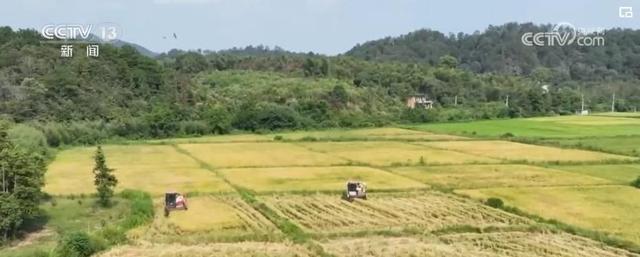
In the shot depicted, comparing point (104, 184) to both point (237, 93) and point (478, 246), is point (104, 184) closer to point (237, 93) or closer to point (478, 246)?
point (478, 246)

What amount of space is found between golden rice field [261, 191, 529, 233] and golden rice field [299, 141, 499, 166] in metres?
11.3

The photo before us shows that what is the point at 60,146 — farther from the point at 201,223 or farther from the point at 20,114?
the point at 201,223

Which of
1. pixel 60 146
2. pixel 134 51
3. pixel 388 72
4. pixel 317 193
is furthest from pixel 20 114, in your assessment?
pixel 388 72

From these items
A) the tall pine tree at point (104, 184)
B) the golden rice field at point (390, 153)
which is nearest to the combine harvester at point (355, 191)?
the tall pine tree at point (104, 184)

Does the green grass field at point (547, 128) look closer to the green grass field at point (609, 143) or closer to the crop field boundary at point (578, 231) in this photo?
the green grass field at point (609, 143)

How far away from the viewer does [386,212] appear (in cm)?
2452

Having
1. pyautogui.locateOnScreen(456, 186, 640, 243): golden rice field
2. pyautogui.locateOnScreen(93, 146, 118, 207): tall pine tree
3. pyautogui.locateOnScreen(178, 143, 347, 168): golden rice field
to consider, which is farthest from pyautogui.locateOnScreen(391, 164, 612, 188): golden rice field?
pyautogui.locateOnScreen(93, 146, 118, 207): tall pine tree

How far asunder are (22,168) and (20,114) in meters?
35.9

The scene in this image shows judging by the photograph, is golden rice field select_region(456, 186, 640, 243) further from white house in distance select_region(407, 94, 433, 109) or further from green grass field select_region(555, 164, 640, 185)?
white house in distance select_region(407, 94, 433, 109)

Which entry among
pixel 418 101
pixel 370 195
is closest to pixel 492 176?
pixel 370 195

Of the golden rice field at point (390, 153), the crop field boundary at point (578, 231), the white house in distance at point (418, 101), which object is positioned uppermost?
the white house in distance at point (418, 101)

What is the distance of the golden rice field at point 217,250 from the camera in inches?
725

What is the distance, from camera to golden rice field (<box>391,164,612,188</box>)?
31.3 meters

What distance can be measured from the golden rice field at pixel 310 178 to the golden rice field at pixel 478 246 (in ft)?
32.2
